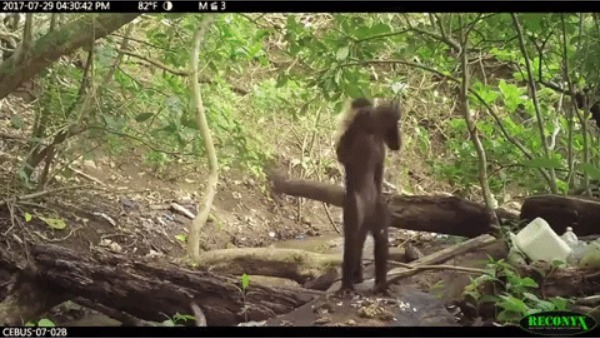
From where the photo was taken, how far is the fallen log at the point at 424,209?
1.34m

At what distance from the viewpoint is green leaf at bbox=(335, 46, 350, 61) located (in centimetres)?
136

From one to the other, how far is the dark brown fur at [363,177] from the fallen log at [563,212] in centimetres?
33

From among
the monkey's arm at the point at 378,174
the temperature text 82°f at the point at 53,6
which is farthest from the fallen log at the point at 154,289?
the temperature text 82°f at the point at 53,6

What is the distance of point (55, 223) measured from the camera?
1.38m

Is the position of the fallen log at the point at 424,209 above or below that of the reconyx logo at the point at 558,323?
above

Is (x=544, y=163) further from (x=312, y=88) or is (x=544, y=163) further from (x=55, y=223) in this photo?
(x=55, y=223)

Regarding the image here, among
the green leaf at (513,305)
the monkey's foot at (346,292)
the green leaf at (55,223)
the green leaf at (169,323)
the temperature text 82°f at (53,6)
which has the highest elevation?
the temperature text 82°f at (53,6)

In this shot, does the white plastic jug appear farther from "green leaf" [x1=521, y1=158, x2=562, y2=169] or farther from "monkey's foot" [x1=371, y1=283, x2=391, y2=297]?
"monkey's foot" [x1=371, y1=283, x2=391, y2=297]

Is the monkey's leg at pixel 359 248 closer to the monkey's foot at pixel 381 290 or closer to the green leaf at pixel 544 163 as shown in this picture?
the monkey's foot at pixel 381 290

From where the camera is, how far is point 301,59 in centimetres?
137

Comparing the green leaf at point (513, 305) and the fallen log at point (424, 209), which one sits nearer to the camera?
the green leaf at point (513, 305)

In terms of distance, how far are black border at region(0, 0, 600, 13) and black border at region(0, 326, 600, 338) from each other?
2.13 feet

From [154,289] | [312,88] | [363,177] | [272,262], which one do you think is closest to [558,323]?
[363,177]

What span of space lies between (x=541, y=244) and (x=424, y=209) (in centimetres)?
25
